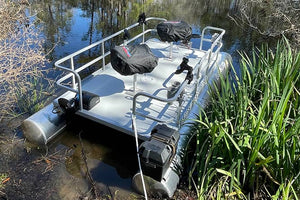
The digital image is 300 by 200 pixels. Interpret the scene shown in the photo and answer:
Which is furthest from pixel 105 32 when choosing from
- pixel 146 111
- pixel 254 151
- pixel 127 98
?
pixel 254 151

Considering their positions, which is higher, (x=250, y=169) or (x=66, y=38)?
(x=250, y=169)

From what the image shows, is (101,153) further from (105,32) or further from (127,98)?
(105,32)

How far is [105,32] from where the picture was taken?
9.92 m

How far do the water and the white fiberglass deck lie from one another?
45cm

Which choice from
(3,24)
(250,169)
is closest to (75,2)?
(3,24)

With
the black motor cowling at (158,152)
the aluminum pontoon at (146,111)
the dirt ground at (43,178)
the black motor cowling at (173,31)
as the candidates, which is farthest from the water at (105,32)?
the black motor cowling at (173,31)

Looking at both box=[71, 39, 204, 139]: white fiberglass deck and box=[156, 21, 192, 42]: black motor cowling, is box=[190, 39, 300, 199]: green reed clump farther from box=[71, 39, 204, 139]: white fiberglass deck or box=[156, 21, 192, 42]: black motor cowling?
box=[156, 21, 192, 42]: black motor cowling

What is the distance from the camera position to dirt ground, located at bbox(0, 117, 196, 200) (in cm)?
352

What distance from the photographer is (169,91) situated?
13.6ft

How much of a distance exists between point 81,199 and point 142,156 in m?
1.06

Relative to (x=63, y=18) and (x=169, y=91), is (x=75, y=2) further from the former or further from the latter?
(x=169, y=91)

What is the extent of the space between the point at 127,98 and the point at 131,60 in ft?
2.92

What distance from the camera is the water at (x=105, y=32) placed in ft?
13.3

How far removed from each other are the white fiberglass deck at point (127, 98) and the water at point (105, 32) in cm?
45
